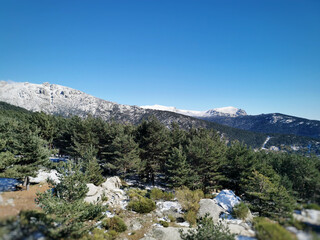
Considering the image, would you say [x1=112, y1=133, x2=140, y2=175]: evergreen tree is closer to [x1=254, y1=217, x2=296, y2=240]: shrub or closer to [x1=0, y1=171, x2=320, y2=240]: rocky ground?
[x1=0, y1=171, x2=320, y2=240]: rocky ground

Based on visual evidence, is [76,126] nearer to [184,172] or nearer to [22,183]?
[22,183]

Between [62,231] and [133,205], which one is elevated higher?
[62,231]

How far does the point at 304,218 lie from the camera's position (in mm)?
4730

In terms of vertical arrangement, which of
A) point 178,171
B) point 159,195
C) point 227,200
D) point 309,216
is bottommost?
point 159,195

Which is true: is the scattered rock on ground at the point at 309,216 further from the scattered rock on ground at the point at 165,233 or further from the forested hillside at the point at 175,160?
the forested hillside at the point at 175,160

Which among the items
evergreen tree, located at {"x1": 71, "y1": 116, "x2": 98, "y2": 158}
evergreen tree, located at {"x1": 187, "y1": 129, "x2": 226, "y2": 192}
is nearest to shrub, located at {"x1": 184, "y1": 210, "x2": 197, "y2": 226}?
evergreen tree, located at {"x1": 187, "y1": 129, "x2": 226, "y2": 192}

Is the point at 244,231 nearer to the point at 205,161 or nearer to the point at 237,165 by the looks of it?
the point at 205,161

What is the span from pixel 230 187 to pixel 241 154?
8651mm

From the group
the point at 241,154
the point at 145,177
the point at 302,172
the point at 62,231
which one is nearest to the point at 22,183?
A: the point at 62,231

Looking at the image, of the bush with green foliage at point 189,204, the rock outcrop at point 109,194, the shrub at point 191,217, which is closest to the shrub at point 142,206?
the rock outcrop at point 109,194

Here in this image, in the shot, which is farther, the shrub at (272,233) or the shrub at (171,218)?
the shrub at (171,218)

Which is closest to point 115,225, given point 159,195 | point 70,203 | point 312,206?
point 70,203

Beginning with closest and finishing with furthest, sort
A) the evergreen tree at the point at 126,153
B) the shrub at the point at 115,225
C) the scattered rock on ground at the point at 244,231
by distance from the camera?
the scattered rock on ground at the point at 244,231 → the shrub at the point at 115,225 → the evergreen tree at the point at 126,153

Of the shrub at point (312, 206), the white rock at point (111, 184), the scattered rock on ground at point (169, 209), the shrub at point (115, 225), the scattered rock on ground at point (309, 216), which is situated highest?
the shrub at point (312, 206)
